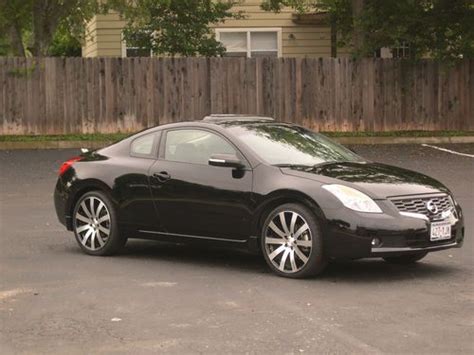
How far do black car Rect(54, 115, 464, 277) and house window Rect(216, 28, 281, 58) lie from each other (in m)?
19.5

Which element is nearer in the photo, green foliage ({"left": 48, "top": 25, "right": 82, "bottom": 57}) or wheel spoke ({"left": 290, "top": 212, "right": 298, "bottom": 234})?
wheel spoke ({"left": 290, "top": 212, "right": 298, "bottom": 234})

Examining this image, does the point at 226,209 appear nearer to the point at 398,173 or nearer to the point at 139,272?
the point at 139,272

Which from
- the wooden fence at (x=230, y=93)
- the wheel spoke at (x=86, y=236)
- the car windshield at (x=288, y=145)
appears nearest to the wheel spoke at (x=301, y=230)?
the car windshield at (x=288, y=145)

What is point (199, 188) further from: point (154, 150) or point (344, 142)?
point (344, 142)

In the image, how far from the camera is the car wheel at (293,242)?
22.7 ft

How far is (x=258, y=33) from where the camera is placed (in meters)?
27.9

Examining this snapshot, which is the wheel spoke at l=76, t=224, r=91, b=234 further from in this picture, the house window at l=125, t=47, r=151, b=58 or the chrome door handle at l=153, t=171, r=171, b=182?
the house window at l=125, t=47, r=151, b=58

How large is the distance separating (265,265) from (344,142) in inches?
507

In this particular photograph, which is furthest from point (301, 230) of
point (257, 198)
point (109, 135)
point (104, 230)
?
point (109, 135)

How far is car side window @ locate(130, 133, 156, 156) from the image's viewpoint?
8.31 m

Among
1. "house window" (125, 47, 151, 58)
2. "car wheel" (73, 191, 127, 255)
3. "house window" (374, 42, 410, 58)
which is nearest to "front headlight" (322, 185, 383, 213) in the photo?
"car wheel" (73, 191, 127, 255)

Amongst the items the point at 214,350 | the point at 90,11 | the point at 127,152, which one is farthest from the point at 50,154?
the point at 214,350

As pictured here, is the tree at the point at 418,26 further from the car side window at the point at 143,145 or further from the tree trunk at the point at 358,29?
the car side window at the point at 143,145

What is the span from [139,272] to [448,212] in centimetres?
290
